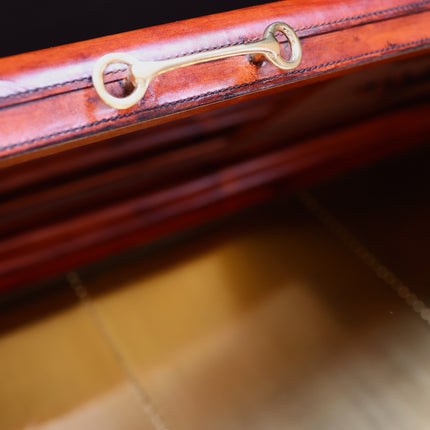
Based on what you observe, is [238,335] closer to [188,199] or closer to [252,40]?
[188,199]

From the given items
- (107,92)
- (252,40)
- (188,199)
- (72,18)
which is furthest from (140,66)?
(188,199)

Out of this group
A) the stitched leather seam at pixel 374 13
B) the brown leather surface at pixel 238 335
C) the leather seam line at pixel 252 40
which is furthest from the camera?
the brown leather surface at pixel 238 335

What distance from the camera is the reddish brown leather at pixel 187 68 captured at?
0.46 metres

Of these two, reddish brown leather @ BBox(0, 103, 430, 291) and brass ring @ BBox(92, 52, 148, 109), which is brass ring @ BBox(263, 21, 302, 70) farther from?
reddish brown leather @ BBox(0, 103, 430, 291)

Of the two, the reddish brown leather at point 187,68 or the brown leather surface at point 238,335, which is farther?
the brown leather surface at point 238,335

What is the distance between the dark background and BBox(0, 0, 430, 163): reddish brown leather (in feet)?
0.68

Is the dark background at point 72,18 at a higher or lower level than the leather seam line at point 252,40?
higher

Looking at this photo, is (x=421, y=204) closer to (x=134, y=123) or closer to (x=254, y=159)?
(x=254, y=159)

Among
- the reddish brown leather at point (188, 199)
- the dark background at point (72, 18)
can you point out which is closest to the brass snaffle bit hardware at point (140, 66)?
the dark background at point (72, 18)

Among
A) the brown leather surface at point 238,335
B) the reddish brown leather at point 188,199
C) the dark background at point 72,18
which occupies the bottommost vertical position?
the brown leather surface at point 238,335

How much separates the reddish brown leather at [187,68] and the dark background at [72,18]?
21 centimetres

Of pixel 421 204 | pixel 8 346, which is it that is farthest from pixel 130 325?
pixel 421 204

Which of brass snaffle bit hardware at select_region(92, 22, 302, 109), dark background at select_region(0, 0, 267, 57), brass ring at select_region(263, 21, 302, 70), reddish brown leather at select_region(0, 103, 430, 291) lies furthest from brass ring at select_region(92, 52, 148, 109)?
reddish brown leather at select_region(0, 103, 430, 291)

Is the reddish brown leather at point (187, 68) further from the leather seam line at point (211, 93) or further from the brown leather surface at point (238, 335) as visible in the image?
the brown leather surface at point (238, 335)
